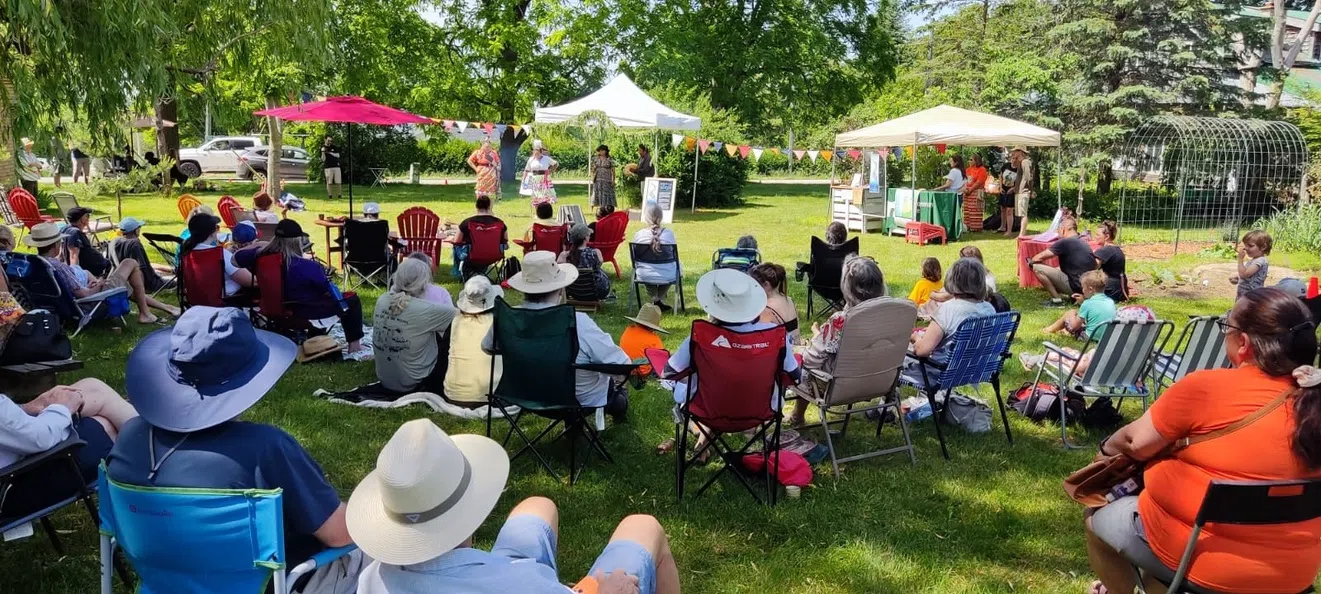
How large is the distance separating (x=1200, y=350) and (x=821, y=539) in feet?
8.46

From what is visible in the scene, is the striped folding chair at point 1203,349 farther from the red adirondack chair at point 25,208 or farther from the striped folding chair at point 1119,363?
the red adirondack chair at point 25,208

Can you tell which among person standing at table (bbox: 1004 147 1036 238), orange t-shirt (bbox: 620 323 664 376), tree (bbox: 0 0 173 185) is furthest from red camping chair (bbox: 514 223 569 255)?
person standing at table (bbox: 1004 147 1036 238)

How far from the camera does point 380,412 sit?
525cm

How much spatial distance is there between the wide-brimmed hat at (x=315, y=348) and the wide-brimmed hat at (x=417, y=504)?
4.72m

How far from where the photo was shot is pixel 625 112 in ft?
50.3

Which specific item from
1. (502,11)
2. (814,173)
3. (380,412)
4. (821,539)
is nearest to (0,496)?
(380,412)

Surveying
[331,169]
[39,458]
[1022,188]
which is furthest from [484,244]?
[331,169]

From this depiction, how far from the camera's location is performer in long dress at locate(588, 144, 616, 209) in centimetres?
1591

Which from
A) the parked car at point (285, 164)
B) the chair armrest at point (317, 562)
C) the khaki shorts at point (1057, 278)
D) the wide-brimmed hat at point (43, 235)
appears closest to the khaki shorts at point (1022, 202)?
the khaki shorts at point (1057, 278)

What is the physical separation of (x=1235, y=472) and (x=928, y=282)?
4688 millimetres

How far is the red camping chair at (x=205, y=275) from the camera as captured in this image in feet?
21.3

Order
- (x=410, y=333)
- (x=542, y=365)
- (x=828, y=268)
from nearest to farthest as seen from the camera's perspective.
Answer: (x=542, y=365), (x=410, y=333), (x=828, y=268)

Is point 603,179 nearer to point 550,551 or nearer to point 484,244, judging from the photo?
point 484,244

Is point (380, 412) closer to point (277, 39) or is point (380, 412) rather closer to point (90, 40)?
point (90, 40)
